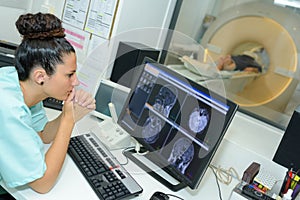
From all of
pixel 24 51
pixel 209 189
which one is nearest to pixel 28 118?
pixel 24 51

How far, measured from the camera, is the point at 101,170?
106 centimetres

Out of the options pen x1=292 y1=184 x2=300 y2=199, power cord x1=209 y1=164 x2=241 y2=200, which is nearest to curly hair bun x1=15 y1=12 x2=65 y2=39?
power cord x1=209 y1=164 x2=241 y2=200

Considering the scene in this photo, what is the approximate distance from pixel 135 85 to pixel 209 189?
0.52 meters

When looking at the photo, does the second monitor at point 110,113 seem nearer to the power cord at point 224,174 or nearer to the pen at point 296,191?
the power cord at point 224,174

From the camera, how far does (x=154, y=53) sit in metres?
1.62

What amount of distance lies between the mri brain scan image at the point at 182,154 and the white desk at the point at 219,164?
11 cm

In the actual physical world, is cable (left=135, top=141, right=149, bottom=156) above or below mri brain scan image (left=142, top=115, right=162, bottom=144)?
below

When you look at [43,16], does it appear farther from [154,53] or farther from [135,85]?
[154,53]

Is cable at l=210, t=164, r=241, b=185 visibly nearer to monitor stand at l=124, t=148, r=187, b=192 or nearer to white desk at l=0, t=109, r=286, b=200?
white desk at l=0, t=109, r=286, b=200

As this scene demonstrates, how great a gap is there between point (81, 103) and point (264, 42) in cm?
167

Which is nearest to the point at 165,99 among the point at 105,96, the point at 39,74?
the point at 105,96

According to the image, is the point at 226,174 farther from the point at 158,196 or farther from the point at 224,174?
the point at 158,196

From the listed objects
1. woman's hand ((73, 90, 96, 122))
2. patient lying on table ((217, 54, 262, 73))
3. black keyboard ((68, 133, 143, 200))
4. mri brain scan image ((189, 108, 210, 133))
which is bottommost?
black keyboard ((68, 133, 143, 200))

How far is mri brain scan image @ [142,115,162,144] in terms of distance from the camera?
1184 mm
